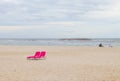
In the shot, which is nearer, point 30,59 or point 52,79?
point 52,79

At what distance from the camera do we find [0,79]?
9.42 meters

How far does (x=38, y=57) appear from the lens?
17797 millimetres

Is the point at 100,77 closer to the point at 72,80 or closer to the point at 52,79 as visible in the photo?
the point at 72,80

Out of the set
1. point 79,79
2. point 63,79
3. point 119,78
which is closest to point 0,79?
point 63,79

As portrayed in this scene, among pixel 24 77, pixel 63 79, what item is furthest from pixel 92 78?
pixel 24 77

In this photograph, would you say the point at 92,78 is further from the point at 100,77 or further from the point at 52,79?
the point at 52,79

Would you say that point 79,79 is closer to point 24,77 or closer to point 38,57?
point 24,77

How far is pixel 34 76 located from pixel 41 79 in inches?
30.1

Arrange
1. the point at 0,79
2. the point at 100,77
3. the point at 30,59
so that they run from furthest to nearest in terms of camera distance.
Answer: the point at 30,59, the point at 100,77, the point at 0,79

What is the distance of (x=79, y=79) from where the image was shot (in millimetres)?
9578

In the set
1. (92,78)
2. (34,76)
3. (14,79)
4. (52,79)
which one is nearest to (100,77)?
(92,78)

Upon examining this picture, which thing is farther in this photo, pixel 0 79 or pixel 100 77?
pixel 100 77

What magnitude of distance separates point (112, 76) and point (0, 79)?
14.6 feet

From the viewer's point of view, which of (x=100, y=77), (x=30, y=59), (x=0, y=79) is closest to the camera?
(x=0, y=79)
